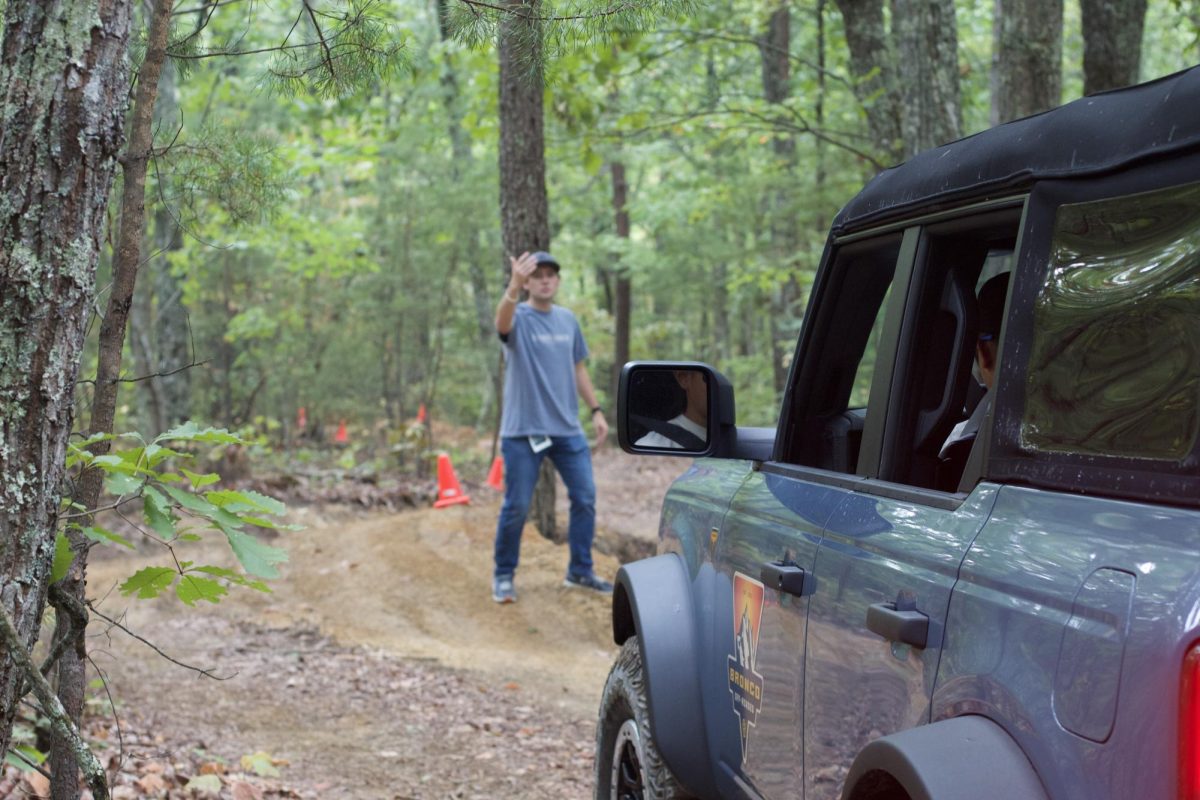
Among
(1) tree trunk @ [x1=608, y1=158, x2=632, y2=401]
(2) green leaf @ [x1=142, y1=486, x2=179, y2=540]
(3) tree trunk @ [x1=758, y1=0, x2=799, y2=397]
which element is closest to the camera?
(2) green leaf @ [x1=142, y1=486, x2=179, y2=540]

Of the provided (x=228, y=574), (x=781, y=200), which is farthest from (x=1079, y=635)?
(x=781, y=200)

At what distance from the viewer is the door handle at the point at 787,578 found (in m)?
2.58

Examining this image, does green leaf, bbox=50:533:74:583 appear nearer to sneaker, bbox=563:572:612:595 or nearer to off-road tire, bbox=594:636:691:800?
off-road tire, bbox=594:636:691:800

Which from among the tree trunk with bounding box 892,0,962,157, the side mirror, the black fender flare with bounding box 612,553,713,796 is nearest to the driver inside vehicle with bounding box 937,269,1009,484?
the side mirror

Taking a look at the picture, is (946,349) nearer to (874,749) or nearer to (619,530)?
(874,749)

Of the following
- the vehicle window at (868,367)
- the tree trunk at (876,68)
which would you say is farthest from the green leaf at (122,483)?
the tree trunk at (876,68)

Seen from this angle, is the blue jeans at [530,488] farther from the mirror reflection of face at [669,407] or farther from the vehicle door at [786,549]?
the vehicle door at [786,549]

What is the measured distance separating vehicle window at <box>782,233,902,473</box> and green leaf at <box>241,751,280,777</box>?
10.7ft

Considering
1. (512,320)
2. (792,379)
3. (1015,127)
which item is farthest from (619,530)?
(1015,127)

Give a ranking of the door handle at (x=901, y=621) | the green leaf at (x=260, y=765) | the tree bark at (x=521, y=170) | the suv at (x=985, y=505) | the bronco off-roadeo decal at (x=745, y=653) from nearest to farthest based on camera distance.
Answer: the suv at (x=985, y=505) → the door handle at (x=901, y=621) → the bronco off-roadeo decal at (x=745, y=653) → the green leaf at (x=260, y=765) → the tree bark at (x=521, y=170)

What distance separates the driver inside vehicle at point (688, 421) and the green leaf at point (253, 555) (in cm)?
113

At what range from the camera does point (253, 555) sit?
308cm

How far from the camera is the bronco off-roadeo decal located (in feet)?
9.52

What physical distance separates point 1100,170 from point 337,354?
54.6 ft
